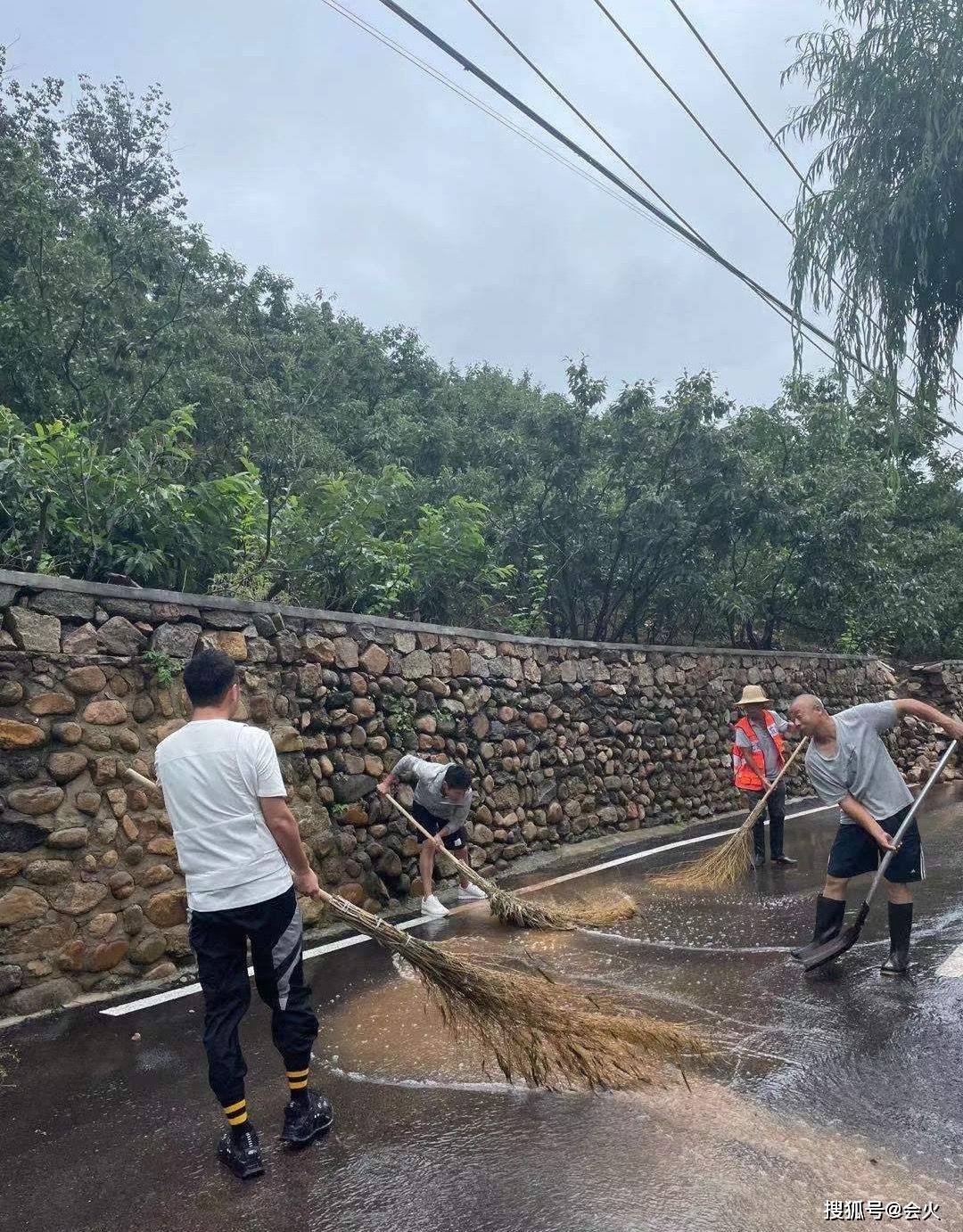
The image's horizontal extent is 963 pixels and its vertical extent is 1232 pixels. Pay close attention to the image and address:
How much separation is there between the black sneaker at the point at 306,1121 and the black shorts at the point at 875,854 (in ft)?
11.0

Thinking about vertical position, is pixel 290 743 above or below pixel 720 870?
above

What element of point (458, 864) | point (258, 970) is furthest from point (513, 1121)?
point (458, 864)

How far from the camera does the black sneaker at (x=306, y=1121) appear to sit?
369 centimetres

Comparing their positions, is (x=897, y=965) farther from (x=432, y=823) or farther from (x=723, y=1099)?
(x=432, y=823)

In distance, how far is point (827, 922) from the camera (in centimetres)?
577

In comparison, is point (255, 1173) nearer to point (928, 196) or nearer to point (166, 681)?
point (166, 681)

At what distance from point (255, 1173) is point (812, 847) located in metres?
8.37

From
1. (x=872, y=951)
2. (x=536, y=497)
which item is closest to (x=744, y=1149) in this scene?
(x=872, y=951)

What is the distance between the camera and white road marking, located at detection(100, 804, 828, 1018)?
566 cm

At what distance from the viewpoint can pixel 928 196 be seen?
678 cm

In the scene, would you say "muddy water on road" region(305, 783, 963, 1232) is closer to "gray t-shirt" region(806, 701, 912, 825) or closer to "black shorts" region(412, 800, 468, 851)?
"gray t-shirt" region(806, 701, 912, 825)

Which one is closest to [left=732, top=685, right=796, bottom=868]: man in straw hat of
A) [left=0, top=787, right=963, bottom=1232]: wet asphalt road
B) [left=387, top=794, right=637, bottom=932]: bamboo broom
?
[left=387, top=794, right=637, bottom=932]: bamboo broom

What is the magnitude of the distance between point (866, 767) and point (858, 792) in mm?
158

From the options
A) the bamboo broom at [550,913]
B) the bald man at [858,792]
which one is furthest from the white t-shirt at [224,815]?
the bamboo broom at [550,913]
